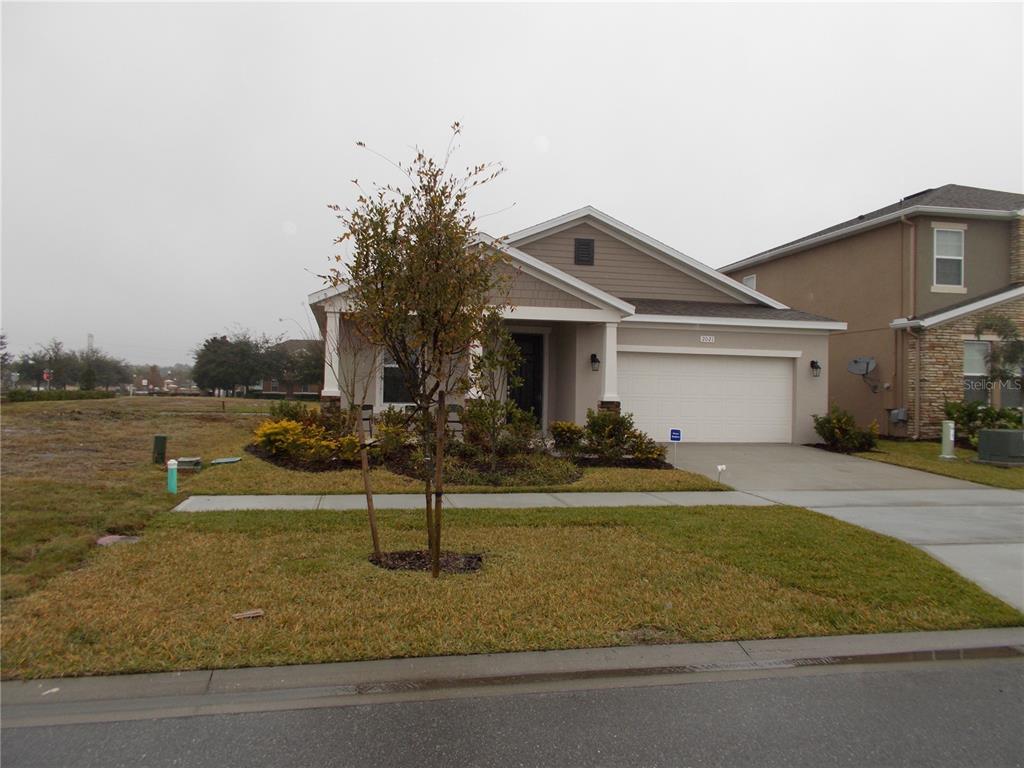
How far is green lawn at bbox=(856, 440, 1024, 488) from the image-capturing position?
12.7 m

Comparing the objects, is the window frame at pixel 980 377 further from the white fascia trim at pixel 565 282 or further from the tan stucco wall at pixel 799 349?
the white fascia trim at pixel 565 282

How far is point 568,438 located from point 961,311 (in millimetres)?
11469

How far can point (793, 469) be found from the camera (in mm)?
13531

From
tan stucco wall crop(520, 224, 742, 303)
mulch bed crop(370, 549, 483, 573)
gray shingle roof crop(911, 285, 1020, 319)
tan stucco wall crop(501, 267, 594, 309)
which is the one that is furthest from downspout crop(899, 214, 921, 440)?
mulch bed crop(370, 549, 483, 573)

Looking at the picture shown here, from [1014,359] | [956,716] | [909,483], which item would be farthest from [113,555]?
[1014,359]

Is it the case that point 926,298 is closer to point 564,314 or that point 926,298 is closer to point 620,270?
point 620,270

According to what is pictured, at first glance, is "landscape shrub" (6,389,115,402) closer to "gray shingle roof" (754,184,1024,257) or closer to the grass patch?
the grass patch

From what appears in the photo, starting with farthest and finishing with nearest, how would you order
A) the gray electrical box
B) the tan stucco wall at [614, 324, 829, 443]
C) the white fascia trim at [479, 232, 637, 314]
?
the tan stucco wall at [614, 324, 829, 443]
the white fascia trim at [479, 232, 637, 314]
the gray electrical box

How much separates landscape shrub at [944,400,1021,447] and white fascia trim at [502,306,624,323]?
890 cm

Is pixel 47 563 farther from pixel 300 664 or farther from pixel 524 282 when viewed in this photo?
pixel 524 282

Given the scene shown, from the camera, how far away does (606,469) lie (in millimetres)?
12648

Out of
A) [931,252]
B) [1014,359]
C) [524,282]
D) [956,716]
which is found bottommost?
[956,716]

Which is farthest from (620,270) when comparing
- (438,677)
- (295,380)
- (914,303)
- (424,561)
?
(295,380)

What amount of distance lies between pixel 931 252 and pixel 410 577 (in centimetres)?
1790
